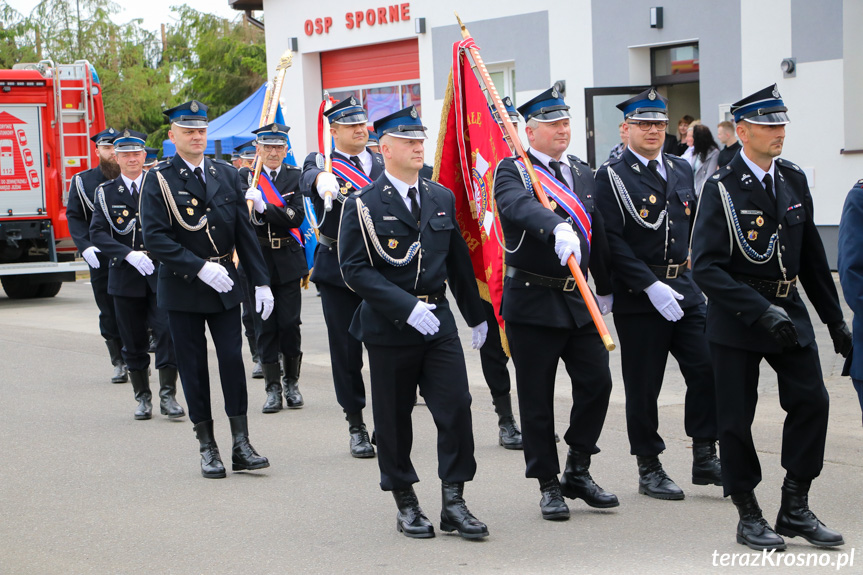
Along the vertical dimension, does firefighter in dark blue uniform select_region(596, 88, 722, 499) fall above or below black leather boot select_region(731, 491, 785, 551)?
above

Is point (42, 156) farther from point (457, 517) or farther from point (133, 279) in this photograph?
point (457, 517)

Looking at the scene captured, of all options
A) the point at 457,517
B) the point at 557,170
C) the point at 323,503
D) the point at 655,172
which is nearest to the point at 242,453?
the point at 323,503

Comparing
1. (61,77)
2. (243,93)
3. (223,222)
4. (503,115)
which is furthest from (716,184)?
(243,93)

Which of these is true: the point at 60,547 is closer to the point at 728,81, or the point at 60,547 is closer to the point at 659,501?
the point at 659,501

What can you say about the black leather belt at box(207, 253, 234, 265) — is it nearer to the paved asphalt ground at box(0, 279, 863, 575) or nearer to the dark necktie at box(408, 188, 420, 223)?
the paved asphalt ground at box(0, 279, 863, 575)

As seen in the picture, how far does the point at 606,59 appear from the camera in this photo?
17.9 meters

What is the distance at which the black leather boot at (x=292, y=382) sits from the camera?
9.25 metres

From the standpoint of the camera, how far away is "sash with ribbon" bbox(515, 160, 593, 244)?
589cm

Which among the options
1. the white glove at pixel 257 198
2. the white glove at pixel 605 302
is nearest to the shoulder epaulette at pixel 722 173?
the white glove at pixel 605 302

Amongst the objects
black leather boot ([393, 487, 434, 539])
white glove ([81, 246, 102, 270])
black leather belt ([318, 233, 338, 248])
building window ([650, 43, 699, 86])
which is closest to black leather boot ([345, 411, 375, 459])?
black leather belt ([318, 233, 338, 248])

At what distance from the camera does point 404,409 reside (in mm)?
5707

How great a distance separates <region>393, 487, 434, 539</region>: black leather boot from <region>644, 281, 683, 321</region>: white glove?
5.15 ft

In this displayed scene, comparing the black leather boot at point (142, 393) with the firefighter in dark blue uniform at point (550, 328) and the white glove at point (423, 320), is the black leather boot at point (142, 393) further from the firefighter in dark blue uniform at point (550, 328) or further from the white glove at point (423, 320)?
the white glove at point (423, 320)

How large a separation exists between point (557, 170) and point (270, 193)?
3.79 meters
